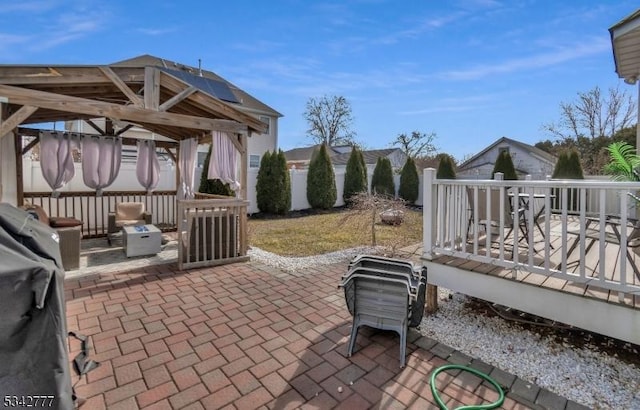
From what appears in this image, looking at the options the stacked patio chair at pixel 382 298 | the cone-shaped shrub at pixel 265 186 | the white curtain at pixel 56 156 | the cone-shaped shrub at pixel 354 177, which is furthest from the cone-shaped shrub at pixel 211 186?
the stacked patio chair at pixel 382 298

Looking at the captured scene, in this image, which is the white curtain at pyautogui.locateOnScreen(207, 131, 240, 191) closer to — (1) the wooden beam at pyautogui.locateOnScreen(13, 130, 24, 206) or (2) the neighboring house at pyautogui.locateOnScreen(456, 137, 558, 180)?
(1) the wooden beam at pyautogui.locateOnScreen(13, 130, 24, 206)

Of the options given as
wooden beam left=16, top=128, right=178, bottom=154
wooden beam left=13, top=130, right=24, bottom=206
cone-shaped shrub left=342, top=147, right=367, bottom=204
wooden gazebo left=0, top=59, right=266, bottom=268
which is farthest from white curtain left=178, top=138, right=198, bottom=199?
cone-shaped shrub left=342, top=147, right=367, bottom=204

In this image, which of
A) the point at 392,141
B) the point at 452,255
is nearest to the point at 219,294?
the point at 452,255

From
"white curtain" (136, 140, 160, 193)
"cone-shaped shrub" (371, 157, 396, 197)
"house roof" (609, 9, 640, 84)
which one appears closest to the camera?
"house roof" (609, 9, 640, 84)

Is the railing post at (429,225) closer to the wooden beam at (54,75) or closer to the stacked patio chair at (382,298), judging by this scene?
the stacked patio chair at (382,298)

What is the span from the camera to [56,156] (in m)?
5.73

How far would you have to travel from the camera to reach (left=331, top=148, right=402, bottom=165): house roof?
24.6m

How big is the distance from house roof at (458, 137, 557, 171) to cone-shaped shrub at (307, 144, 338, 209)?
15504 millimetres

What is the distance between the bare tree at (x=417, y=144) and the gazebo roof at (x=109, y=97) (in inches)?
1012

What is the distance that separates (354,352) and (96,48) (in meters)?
12.0

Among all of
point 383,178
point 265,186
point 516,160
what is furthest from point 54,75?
point 516,160

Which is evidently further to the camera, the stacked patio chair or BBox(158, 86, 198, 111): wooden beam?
BBox(158, 86, 198, 111): wooden beam

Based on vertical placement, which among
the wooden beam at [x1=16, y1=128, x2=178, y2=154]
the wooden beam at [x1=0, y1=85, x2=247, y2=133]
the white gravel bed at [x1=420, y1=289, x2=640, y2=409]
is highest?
the wooden beam at [x1=0, y1=85, x2=247, y2=133]

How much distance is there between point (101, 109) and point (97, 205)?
13.5ft
